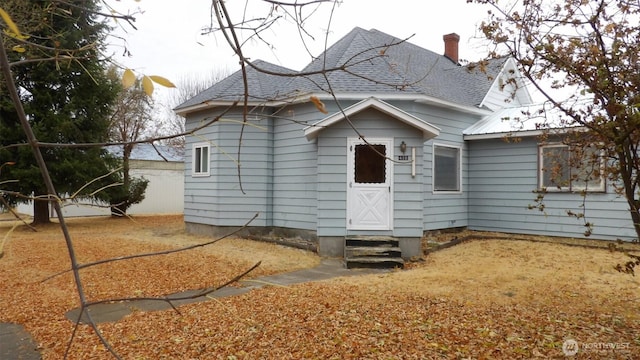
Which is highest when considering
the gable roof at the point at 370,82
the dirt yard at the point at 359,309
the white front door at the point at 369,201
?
the gable roof at the point at 370,82

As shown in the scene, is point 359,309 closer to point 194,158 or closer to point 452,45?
point 194,158

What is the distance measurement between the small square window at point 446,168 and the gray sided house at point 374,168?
28 millimetres


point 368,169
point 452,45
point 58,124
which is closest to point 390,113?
point 368,169

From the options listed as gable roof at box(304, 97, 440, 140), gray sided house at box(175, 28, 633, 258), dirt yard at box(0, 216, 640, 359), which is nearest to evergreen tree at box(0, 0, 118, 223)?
gray sided house at box(175, 28, 633, 258)

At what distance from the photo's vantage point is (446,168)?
1190cm

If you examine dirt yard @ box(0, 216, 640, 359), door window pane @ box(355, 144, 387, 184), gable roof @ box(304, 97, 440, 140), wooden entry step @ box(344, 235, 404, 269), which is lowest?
dirt yard @ box(0, 216, 640, 359)

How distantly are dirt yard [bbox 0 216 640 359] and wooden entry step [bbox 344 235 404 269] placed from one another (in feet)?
1.90

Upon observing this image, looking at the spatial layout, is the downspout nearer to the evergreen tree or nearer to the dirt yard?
the dirt yard

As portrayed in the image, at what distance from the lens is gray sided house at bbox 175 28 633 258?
9.37 meters

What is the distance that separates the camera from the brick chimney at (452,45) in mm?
16359

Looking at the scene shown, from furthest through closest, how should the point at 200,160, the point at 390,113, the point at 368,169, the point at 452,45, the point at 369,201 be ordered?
1. the point at 452,45
2. the point at 200,160
3. the point at 368,169
4. the point at 369,201
5. the point at 390,113

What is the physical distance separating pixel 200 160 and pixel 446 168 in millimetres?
6899

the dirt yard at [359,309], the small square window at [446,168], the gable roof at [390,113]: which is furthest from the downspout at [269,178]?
the small square window at [446,168]

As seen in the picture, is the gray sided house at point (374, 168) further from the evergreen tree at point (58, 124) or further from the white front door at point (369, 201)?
the evergreen tree at point (58, 124)
